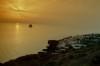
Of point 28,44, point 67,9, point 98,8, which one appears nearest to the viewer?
point 98,8

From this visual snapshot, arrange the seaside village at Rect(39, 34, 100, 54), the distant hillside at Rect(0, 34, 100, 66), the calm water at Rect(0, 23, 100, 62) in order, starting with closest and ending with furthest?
1. the distant hillside at Rect(0, 34, 100, 66)
2. the seaside village at Rect(39, 34, 100, 54)
3. the calm water at Rect(0, 23, 100, 62)

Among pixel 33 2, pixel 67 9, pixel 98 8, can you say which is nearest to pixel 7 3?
pixel 33 2

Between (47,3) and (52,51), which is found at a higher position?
(47,3)

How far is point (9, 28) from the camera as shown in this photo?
2154 mm

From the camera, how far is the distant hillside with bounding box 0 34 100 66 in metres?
1.55

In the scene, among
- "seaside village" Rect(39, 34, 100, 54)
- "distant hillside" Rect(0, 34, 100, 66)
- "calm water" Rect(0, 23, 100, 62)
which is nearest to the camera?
"distant hillside" Rect(0, 34, 100, 66)

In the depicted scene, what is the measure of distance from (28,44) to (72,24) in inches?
18.8

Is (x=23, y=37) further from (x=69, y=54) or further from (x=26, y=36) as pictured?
(x=69, y=54)

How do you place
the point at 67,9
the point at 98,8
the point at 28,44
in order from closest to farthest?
the point at 98,8 < the point at 67,9 < the point at 28,44

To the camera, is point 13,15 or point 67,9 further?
point 13,15

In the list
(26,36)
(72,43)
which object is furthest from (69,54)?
(26,36)

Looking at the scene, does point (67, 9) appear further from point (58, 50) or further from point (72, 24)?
point (58, 50)

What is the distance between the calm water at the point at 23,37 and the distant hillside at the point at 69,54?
0.06 metres

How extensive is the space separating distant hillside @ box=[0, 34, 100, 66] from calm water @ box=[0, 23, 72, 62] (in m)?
0.06
